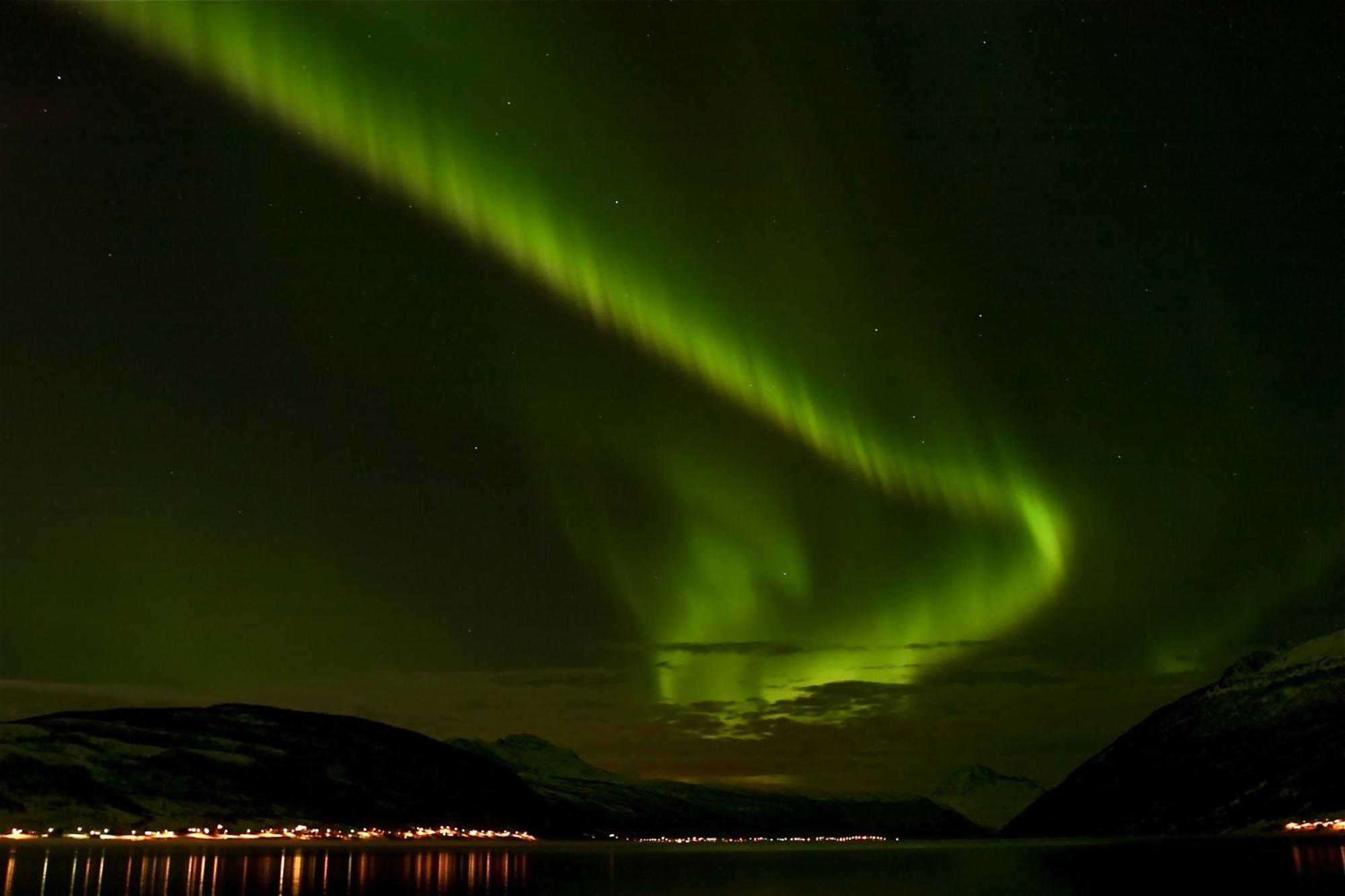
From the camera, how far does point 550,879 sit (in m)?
138

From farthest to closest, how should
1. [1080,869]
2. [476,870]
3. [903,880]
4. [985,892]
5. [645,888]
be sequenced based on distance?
[1080,869] → [476,870] → [903,880] → [645,888] → [985,892]

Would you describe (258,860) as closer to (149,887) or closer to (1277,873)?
(149,887)

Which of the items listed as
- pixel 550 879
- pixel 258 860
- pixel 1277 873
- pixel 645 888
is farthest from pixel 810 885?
pixel 258 860

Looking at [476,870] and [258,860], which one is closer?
[476,870]

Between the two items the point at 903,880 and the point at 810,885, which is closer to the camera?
the point at 810,885

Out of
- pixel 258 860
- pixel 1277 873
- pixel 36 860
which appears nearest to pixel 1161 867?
pixel 1277 873

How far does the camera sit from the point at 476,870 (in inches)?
6471

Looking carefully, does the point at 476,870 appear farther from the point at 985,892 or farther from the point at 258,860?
the point at 985,892

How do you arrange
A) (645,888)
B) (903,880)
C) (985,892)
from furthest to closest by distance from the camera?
(903,880)
(645,888)
(985,892)

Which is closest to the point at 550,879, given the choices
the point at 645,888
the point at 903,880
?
the point at 645,888

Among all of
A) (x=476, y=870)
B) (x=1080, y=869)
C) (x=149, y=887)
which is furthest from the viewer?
(x=1080, y=869)

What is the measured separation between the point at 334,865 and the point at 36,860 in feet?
116

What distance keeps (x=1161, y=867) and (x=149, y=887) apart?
428ft

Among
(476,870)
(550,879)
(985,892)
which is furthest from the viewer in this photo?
(476,870)
